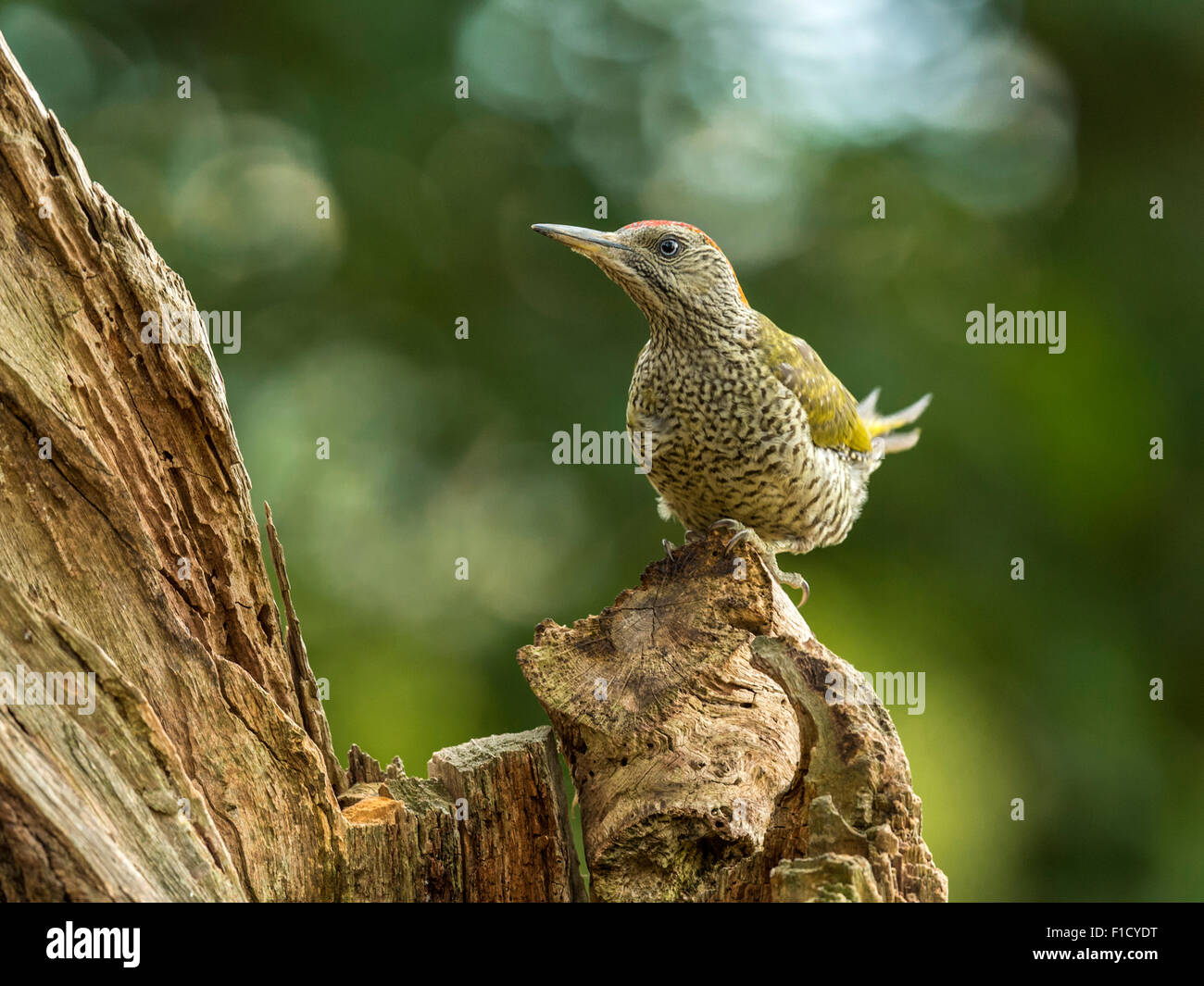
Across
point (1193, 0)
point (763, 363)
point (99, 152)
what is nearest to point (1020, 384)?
point (1193, 0)

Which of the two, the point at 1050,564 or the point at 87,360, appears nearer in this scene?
the point at 87,360

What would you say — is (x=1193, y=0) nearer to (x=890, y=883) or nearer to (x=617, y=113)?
(x=617, y=113)

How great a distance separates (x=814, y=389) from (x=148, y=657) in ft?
8.42

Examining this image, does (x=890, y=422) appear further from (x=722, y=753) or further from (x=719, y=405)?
(x=722, y=753)

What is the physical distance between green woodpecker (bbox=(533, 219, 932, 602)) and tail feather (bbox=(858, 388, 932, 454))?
0.99 metres

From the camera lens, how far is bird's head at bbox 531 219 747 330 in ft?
13.0

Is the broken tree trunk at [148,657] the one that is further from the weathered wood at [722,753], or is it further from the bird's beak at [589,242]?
the bird's beak at [589,242]

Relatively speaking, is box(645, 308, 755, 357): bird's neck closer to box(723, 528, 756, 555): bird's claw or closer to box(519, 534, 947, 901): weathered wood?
box(723, 528, 756, 555): bird's claw

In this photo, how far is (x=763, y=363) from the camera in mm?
3959

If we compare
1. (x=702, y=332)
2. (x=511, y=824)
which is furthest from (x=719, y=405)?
(x=511, y=824)

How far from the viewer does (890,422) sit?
209 inches

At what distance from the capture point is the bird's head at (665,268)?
13.0 feet

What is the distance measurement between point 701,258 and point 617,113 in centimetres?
207
